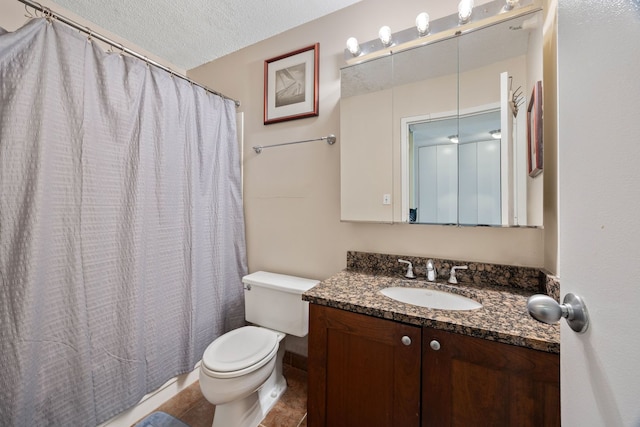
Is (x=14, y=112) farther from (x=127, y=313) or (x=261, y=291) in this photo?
(x=261, y=291)

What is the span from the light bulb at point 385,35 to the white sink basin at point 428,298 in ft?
4.28

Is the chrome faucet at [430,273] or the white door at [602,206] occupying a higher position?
the white door at [602,206]

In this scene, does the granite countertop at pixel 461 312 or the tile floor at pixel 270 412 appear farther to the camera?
the tile floor at pixel 270 412

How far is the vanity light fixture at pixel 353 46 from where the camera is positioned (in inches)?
56.1

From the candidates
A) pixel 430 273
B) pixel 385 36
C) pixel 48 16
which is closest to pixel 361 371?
pixel 430 273

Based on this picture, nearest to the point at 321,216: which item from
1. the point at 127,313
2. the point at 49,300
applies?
the point at 127,313

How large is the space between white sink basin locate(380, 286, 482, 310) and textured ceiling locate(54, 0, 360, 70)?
169 centimetres

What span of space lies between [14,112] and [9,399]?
1.09 m

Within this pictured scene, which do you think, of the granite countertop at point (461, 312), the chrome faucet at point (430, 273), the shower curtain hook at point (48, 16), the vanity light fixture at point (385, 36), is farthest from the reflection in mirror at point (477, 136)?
the shower curtain hook at point (48, 16)

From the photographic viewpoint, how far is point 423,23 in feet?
4.08

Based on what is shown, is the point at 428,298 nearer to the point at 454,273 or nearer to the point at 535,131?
the point at 454,273

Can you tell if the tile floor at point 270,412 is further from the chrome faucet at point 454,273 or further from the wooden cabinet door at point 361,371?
the chrome faucet at point 454,273

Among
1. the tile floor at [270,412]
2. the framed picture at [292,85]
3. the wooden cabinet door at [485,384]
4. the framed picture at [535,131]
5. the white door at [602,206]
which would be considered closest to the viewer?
the white door at [602,206]

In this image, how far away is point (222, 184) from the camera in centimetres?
176
